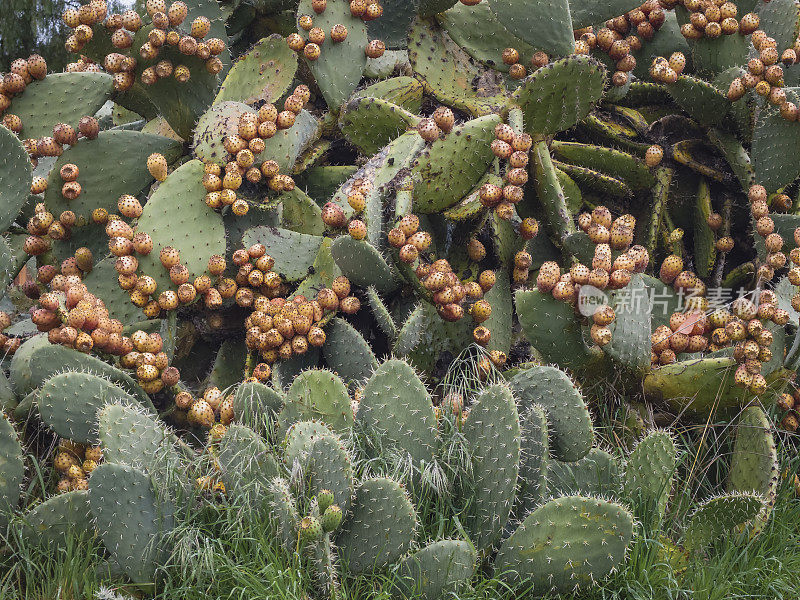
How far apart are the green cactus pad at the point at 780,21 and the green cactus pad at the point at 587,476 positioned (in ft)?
5.89

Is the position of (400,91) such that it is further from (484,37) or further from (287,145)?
(287,145)

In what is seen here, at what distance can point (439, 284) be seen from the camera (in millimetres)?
2613

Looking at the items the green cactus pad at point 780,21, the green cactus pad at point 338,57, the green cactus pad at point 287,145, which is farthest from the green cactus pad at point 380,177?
the green cactus pad at point 780,21

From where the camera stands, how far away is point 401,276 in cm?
276

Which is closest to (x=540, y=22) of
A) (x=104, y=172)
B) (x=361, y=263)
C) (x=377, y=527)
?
(x=361, y=263)

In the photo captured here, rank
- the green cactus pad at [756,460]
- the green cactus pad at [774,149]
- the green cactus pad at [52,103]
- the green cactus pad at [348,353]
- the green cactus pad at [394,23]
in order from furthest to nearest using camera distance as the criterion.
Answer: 1. the green cactus pad at [394,23]
2. the green cactus pad at [774,149]
3. the green cactus pad at [52,103]
4. the green cactus pad at [348,353]
5. the green cactus pad at [756,460]

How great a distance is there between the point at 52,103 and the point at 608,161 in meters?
1.91

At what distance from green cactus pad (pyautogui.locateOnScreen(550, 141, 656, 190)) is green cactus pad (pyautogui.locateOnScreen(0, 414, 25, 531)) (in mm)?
2008

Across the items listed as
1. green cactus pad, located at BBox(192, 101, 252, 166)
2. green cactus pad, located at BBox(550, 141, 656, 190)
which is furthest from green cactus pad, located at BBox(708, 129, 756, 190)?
green cactus pad, located at BBox(192, 101, 252, 166)

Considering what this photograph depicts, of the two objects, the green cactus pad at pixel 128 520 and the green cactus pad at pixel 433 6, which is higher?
the green cactus pad at pixel 433 6

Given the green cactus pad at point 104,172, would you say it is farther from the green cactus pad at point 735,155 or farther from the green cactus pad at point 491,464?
the green cactus pad at point 735,155

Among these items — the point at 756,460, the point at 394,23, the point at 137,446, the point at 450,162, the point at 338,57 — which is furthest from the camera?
the point at 394,23

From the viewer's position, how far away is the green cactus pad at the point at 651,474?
2270mm

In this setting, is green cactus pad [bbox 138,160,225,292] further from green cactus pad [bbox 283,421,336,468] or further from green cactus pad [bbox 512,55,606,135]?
green cactus pad [bbox 512,55,606,135]
